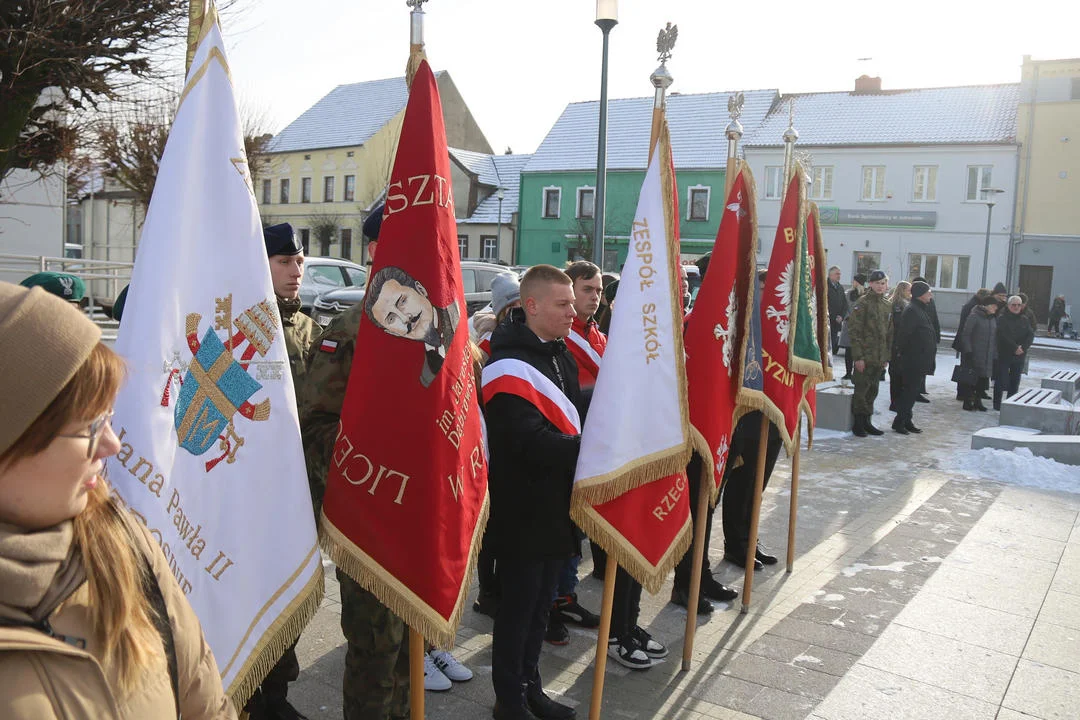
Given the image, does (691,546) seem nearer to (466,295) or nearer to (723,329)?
(723,329)

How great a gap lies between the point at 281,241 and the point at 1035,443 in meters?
8.96

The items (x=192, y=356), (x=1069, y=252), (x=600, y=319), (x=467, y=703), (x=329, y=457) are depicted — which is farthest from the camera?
(x=1069, y=252)

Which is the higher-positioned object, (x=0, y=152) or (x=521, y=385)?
(x=0, y=152)

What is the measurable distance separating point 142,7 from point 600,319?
6320mm

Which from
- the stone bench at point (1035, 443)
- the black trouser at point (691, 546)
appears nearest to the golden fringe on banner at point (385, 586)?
the black trouser at point (691, 546)

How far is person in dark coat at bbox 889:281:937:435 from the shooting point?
11.7 meters

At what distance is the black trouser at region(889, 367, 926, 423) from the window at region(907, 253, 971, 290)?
2642cm

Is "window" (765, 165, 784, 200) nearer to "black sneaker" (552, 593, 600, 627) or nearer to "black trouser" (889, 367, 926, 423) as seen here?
"black trouser" (889, 367, 926, 423)

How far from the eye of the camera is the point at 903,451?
10.5m

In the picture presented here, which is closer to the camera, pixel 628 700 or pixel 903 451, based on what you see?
pixel 628 700

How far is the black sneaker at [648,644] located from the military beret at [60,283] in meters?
3.22

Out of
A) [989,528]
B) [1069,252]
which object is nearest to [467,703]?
[989,528]

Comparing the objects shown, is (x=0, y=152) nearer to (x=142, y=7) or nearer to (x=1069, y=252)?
(x=142, y=7)

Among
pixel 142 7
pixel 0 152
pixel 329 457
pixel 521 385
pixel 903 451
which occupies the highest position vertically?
pixel 142 7
